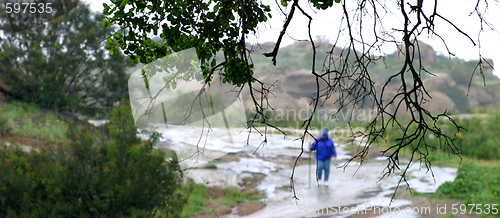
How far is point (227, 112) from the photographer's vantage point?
146 inches

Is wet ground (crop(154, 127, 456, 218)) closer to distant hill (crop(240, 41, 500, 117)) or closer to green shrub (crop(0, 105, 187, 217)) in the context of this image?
green shrub (crop(0, 105, 187, 217))

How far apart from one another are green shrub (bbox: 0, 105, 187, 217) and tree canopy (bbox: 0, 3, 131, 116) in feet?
26.9

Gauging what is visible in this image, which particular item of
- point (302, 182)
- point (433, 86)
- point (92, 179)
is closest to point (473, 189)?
point (302, 182)

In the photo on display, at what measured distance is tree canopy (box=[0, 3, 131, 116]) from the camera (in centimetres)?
1360

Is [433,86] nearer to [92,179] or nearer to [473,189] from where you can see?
[473,189]

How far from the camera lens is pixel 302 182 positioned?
11547 mm

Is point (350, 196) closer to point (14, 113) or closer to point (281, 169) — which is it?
point (281, 169)

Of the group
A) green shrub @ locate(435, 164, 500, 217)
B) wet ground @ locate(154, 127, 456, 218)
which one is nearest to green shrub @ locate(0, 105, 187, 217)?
wet ground @ locate(154, 127, 456, 218)

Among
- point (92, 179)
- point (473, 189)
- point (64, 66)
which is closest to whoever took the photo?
point (92, 179)

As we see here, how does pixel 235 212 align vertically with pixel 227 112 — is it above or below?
below

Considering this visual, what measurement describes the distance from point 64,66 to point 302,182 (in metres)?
9.24

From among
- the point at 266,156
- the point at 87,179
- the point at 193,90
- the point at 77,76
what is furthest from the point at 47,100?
the point at 193,90

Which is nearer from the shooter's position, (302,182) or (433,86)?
(302,182)

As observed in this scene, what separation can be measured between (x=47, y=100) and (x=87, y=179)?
9.41m
